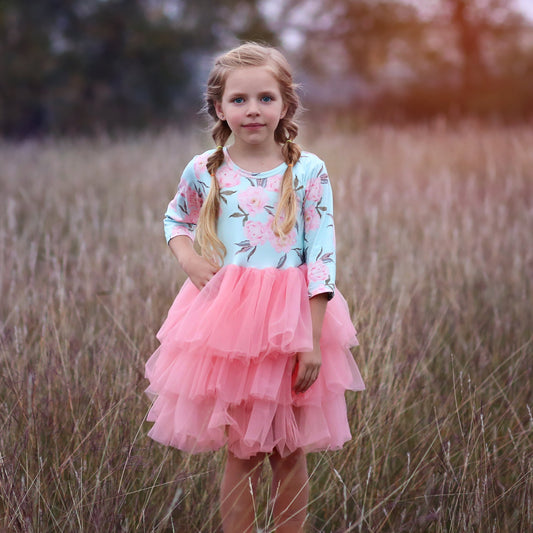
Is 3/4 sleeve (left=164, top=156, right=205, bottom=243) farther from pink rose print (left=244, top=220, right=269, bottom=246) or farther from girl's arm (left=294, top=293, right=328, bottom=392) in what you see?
girl's arm (left=294, top=293, right=328, bottom=392)

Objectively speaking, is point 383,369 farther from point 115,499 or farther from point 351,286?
point 115,499

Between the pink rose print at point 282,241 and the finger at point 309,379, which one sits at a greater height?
the pink rose print at point 282,241

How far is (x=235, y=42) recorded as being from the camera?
1373 centimetres

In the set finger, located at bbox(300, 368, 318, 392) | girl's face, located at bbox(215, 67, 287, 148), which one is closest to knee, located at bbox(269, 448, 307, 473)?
finger, located at bbox(300, 368, 318, 392)

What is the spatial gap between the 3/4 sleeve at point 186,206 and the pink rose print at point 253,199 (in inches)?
6.0

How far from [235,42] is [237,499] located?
13.0 m

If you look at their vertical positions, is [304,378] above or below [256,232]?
below

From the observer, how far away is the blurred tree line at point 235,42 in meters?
14.1

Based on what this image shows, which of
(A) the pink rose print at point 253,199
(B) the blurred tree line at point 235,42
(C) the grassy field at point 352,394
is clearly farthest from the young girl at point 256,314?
(B) the blurred tree line at point 235,42

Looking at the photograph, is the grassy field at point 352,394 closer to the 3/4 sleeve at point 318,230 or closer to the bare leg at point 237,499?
the bare leg at point 237,499

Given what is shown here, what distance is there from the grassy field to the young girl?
0.18 metres

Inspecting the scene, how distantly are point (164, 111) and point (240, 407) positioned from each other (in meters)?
14.7

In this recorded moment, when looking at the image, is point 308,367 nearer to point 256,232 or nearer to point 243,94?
point 256,232

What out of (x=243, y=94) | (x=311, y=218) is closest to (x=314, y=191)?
(x=311, y=218)
